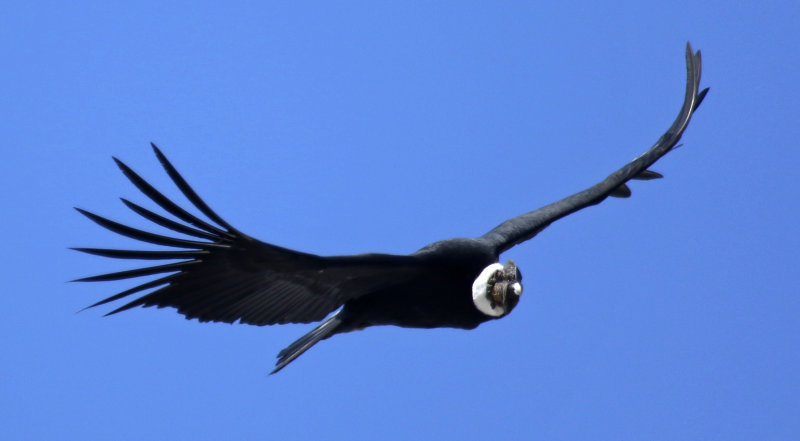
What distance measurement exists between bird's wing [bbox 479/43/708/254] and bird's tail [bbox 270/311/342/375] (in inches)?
55.7

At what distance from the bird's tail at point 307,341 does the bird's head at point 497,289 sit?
1.11 m

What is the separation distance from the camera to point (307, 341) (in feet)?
29.9

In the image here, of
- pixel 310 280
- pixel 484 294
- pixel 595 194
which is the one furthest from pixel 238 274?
pixel 595 194

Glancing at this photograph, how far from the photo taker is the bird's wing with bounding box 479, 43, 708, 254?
10.1 metres

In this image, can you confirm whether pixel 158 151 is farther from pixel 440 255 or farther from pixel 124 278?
pixel 440 255

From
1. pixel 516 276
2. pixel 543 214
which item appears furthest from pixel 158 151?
pixel 543 214

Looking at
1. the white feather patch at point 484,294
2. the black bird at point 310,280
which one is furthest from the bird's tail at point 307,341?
the white feather patch at point 484,294

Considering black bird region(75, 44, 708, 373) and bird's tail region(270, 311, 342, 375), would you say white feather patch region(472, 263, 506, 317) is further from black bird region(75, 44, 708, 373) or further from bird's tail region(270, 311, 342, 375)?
bird's tail region(270, 311, 342, 375)

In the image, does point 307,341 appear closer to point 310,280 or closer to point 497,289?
point 310,280

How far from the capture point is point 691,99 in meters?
11.4

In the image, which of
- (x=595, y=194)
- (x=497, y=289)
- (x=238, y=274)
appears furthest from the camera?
(x=595, y=194)

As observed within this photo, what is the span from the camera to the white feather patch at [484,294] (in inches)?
365

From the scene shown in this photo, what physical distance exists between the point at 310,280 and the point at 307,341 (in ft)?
1.86

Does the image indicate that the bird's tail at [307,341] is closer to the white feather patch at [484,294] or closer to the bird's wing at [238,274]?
the bird's wing at [238,274]
